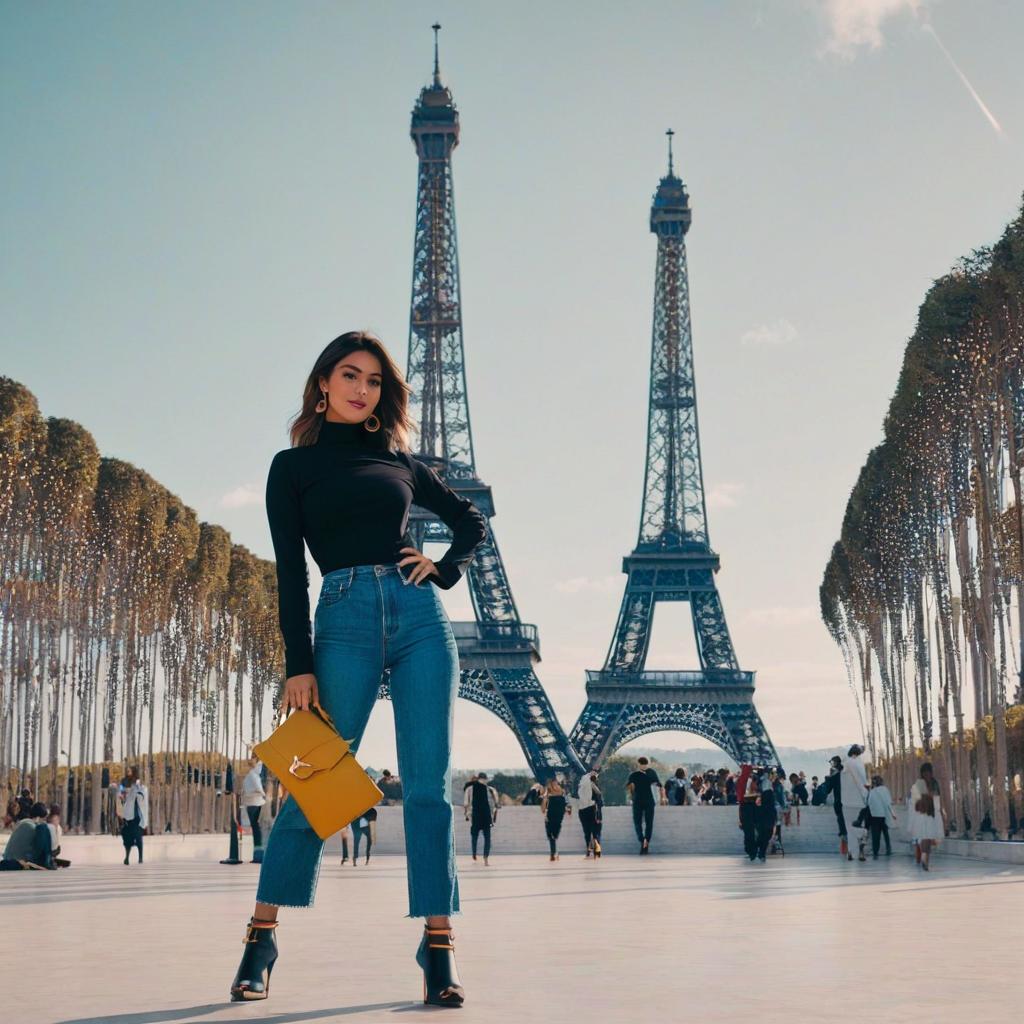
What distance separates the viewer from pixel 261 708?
61469 mm

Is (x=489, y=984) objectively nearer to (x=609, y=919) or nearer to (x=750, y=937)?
(x=750, y=937)

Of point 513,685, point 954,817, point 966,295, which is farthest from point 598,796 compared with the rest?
point 513,685

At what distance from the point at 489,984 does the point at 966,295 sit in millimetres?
22419

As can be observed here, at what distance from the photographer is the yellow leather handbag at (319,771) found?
4.73 metres

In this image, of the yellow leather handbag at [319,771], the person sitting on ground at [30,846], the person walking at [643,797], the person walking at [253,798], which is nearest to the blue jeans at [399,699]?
the yellow leather handbag at [319,771]

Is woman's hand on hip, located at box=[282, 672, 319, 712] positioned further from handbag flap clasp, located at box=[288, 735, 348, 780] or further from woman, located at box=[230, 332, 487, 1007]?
handbag flap clasp, located at box=[288, 735, 348, 780]

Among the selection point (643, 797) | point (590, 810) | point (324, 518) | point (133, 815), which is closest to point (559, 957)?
point (324, 518)

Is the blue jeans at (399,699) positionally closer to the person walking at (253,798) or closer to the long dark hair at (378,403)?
the long dark hair at (378,403)

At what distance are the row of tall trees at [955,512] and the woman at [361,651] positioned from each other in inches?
720

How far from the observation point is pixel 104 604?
1682 inches

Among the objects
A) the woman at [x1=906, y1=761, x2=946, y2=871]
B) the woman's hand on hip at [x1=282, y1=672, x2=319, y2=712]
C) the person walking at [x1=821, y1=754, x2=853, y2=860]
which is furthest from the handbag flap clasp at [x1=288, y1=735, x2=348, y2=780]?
the person walking at [x1=821, y1=754, x2=853, y2=860]

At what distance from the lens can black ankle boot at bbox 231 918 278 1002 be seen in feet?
15.4

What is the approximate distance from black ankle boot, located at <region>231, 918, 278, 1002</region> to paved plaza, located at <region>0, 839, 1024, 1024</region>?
7cm

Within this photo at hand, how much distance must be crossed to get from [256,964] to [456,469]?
198ft
